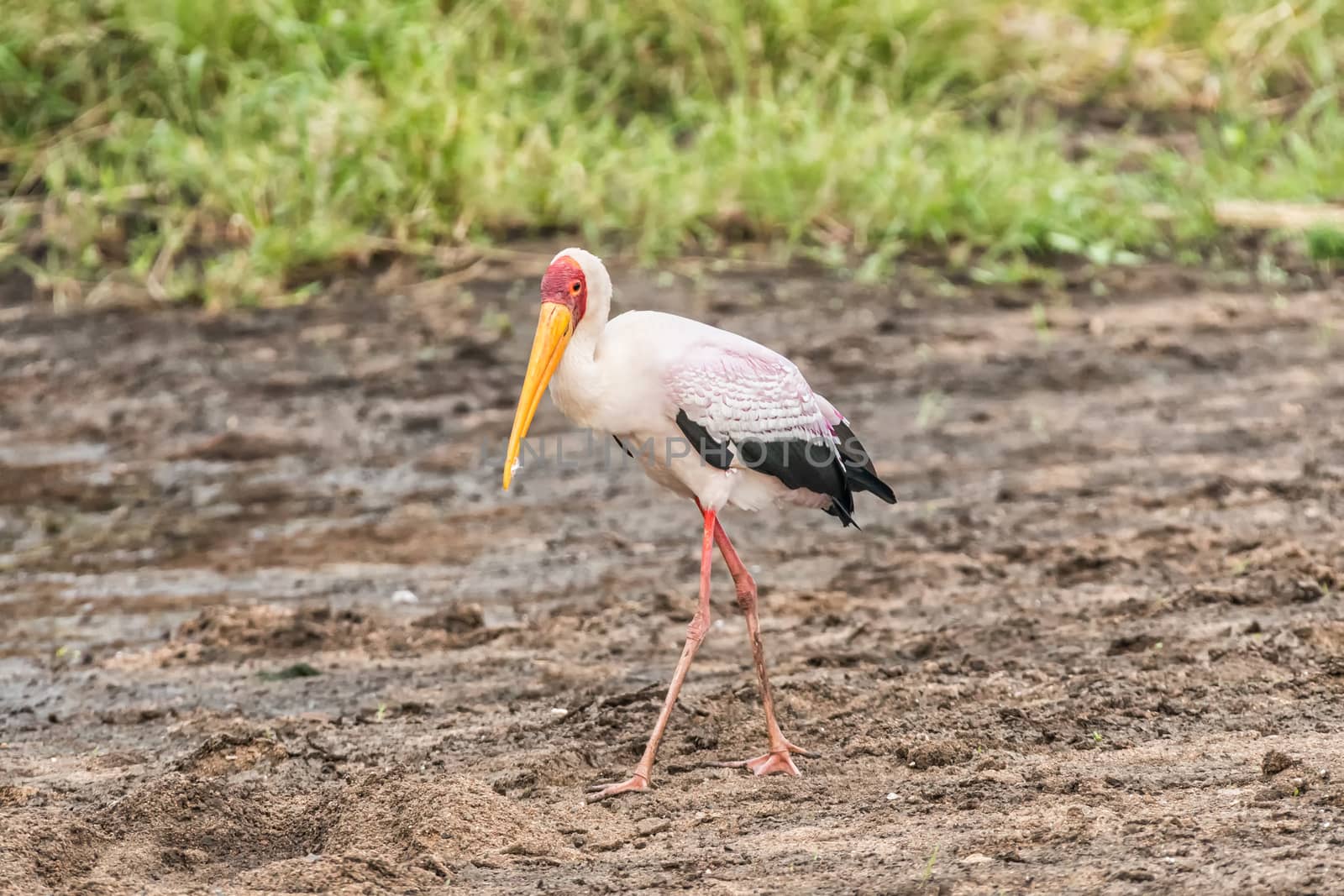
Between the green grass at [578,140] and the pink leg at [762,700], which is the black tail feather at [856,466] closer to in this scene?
the pink leg at [762,700]

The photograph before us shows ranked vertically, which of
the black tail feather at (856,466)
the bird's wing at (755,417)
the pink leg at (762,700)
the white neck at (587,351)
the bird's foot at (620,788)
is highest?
the white neck at (587,351)

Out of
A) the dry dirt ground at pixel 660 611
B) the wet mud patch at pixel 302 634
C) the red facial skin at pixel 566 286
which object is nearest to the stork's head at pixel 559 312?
the red facial skin at pixel 566 286

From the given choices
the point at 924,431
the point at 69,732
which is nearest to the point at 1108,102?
the point at 924,431

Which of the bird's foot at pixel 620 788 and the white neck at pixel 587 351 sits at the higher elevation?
the white neck at pixel 587 351

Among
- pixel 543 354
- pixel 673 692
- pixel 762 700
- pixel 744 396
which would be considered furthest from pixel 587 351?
pixel 762 700

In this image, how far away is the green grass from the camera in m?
7.55

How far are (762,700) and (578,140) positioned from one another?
16.0 ft

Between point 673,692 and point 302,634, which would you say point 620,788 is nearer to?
point 673,692

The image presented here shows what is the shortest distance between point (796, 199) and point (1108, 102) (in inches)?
108

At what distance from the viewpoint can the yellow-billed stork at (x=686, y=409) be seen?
11.8 feet

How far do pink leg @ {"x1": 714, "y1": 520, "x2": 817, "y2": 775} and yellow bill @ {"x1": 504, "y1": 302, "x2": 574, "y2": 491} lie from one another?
1.93 feet

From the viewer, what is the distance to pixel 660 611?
4906 mm

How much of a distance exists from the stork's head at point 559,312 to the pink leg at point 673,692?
1.69 feet

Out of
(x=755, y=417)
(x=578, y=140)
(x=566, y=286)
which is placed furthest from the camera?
(x=578, y=140)
